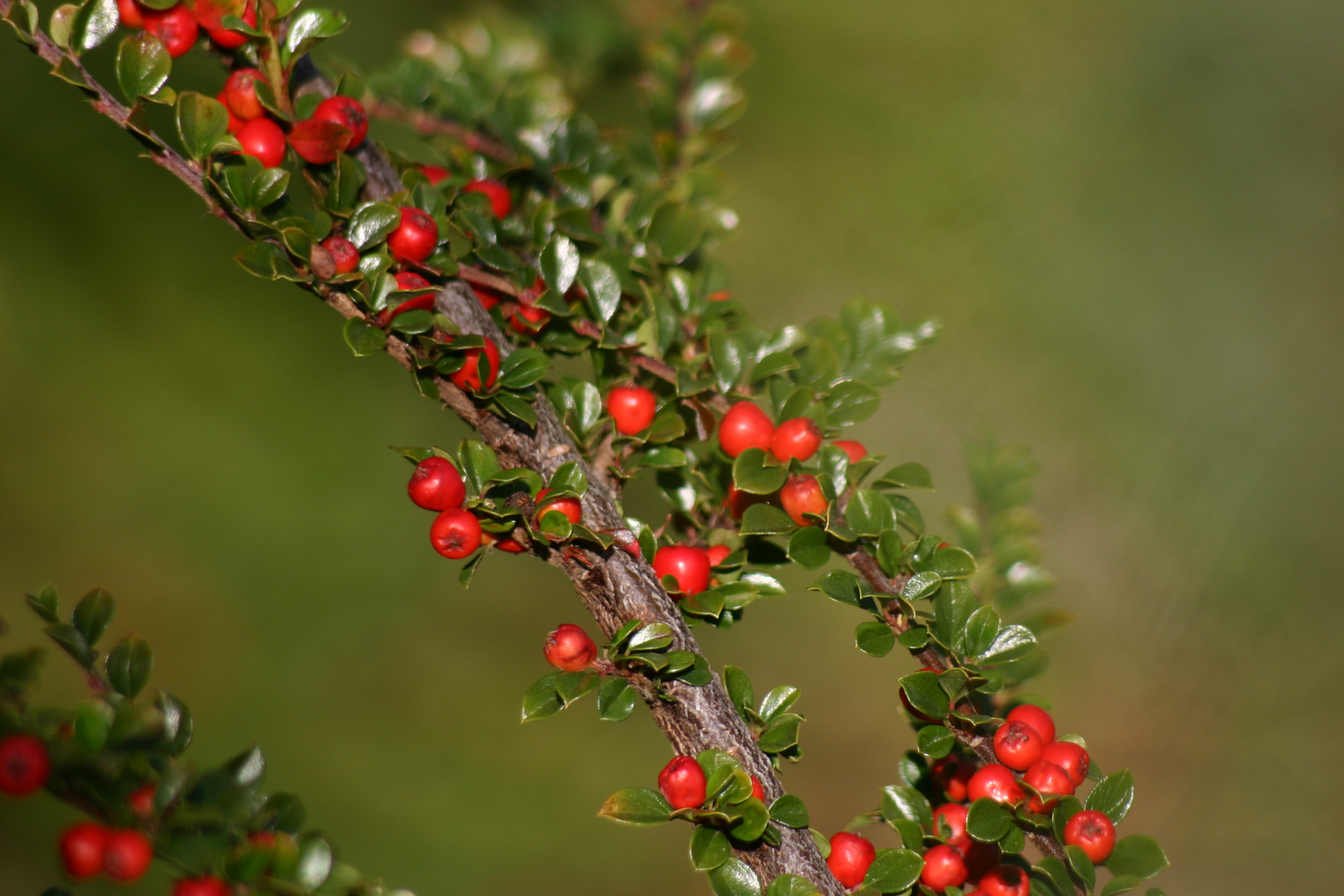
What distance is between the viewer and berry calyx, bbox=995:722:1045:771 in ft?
2.49

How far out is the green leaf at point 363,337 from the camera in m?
0.77

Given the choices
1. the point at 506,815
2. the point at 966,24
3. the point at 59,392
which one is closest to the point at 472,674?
the point at 506,815

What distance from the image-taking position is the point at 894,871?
2.53ft

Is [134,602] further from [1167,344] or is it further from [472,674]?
[1167,344]

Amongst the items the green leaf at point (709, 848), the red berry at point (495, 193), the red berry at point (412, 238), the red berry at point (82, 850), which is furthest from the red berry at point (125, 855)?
the red berry at point (495, 193)

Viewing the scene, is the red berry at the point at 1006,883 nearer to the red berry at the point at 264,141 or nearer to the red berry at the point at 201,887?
the red berry at the point at 201,887

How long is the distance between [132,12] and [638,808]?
849mm

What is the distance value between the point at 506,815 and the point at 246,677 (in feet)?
2.55

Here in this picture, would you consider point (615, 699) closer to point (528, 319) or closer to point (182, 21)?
point (528, 319)

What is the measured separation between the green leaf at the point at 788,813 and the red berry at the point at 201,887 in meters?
0.42

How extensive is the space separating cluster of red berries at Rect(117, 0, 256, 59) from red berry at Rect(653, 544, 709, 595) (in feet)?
2.02

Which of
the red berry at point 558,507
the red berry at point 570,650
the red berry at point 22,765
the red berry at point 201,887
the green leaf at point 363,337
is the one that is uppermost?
the green leaf at point 363,337

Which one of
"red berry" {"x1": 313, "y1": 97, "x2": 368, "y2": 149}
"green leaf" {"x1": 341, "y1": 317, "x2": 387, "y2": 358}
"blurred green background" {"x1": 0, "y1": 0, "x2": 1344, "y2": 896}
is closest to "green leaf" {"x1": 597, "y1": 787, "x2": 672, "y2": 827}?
"green leaf" {"x1": 341, "y1": 317, "x2": 387, "y2": 358}

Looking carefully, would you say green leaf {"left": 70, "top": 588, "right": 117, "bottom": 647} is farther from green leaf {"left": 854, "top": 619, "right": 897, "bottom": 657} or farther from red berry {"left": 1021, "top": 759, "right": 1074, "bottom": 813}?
red berry {"left": 1021, "top": 759, "right": 1074, "bottom": 813}
